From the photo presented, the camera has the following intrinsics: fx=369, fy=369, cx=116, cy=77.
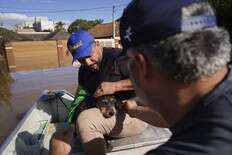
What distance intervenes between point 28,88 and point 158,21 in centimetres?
1079

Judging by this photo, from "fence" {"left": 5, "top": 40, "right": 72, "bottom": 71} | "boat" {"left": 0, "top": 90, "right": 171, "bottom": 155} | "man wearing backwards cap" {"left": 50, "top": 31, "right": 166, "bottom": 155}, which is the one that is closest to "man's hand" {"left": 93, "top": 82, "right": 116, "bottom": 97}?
"man wearing backwards cap" {"left": 50, "top": 31, "right": 166, "bottom": 155}

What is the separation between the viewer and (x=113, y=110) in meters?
3.28

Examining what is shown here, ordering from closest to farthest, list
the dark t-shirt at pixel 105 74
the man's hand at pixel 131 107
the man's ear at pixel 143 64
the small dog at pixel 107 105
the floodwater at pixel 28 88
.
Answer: the man's ear at pixel 143 64, the man's hand at pixel 131 107, the small dog at pixel 107 105, the dark t-shirt at pixel 105 74, the floodwater at pixel 28 88

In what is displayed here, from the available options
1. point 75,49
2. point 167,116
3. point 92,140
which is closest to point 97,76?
point 75,49

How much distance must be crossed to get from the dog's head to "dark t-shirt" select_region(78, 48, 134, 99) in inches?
3.5

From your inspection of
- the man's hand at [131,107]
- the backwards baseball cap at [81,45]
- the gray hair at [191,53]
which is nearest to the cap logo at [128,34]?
the gray hair at [191,53]

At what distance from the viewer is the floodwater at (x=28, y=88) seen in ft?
29.0

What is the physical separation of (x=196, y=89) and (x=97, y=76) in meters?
2.57

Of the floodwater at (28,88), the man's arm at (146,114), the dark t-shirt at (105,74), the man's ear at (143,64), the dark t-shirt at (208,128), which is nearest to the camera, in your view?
the dark t-shirt at (208,128)

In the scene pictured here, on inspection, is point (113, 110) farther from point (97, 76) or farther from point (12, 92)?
point (12, 92)

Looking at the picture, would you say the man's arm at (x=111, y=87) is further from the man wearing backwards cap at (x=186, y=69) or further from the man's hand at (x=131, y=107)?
the man wearing backwards cap at (x=186, y=69)

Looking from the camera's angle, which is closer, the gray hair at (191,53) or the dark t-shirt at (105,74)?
the gray hair at (191,53)

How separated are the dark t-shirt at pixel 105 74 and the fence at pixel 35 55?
90.4 ft

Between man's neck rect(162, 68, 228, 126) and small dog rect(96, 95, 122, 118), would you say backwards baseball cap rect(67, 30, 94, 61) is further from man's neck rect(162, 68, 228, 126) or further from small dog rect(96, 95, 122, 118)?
man's neck rect(162, 68, 228, 126)
